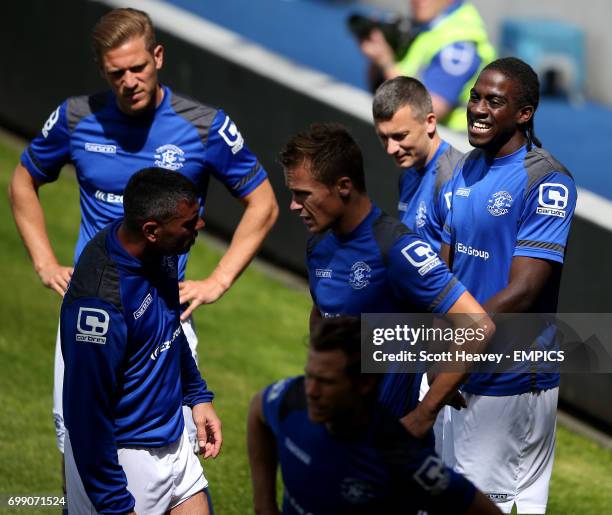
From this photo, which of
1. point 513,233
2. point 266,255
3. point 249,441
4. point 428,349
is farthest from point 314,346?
point 266,255

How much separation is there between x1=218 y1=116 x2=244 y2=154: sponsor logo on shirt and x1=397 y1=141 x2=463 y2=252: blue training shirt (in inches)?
34.7

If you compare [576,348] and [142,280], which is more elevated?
[142,280]

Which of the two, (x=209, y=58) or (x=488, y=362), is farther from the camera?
(x=209, y=58)

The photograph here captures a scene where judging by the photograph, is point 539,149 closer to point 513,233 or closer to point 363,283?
point 513,233

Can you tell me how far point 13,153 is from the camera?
13.2 metres

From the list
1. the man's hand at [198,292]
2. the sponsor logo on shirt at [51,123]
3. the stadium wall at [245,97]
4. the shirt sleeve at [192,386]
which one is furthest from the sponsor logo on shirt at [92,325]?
the stadium wall at [245,97]

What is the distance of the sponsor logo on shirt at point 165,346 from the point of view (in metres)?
4.85

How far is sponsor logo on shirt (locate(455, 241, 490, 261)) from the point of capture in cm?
554

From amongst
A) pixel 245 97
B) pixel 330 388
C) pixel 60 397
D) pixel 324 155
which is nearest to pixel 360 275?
pixel 324 155

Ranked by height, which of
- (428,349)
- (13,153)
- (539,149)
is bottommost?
(13,153)

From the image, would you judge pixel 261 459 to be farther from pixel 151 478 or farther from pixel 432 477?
pixel 151 478

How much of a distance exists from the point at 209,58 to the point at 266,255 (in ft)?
6.10

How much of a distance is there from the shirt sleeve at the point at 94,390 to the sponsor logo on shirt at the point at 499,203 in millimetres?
1839

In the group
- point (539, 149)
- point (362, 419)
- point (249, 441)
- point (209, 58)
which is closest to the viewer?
point (362, 419)
